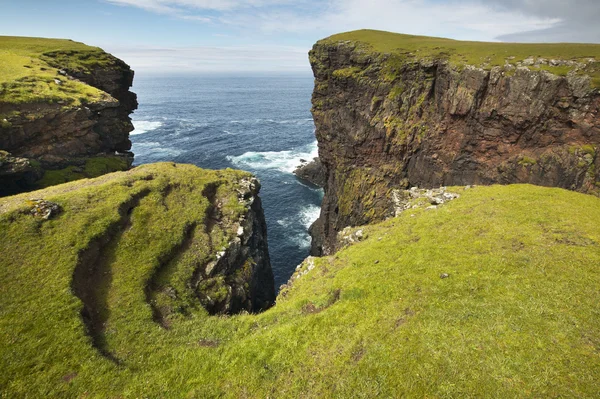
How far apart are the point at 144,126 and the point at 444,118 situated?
447 ft

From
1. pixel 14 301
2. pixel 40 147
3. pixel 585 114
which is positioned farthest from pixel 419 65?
pixel 40 147

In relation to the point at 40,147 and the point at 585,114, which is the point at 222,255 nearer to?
the point at 40,147

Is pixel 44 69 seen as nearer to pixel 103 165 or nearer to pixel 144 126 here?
pixel 103 165

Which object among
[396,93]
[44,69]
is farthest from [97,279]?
[44,69]

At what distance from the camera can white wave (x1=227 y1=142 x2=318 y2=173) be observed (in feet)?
331

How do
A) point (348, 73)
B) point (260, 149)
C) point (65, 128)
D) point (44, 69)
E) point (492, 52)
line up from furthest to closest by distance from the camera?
point (260, 149) → point (348, 73) → point (44, 69) → point (65, 128) → point (492, 52)

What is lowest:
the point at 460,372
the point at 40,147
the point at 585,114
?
the point at 460,372

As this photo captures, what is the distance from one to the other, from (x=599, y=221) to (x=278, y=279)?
44456mm

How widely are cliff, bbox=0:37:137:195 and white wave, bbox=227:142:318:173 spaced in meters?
42.5

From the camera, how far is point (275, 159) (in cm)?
10812

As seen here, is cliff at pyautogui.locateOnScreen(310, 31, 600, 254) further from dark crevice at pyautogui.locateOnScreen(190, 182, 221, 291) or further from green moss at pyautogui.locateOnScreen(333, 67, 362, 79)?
dark crevice at pyautogui.locateOnScreen(190, 182, 221, 291)

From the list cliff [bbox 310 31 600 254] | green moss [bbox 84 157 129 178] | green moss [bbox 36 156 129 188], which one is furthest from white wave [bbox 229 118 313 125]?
green moss [bbox 36 156 129 188]

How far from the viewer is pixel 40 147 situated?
4584 centimetres

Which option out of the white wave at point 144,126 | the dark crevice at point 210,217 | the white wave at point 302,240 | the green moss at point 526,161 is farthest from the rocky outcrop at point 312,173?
the white wave at point 144,126
